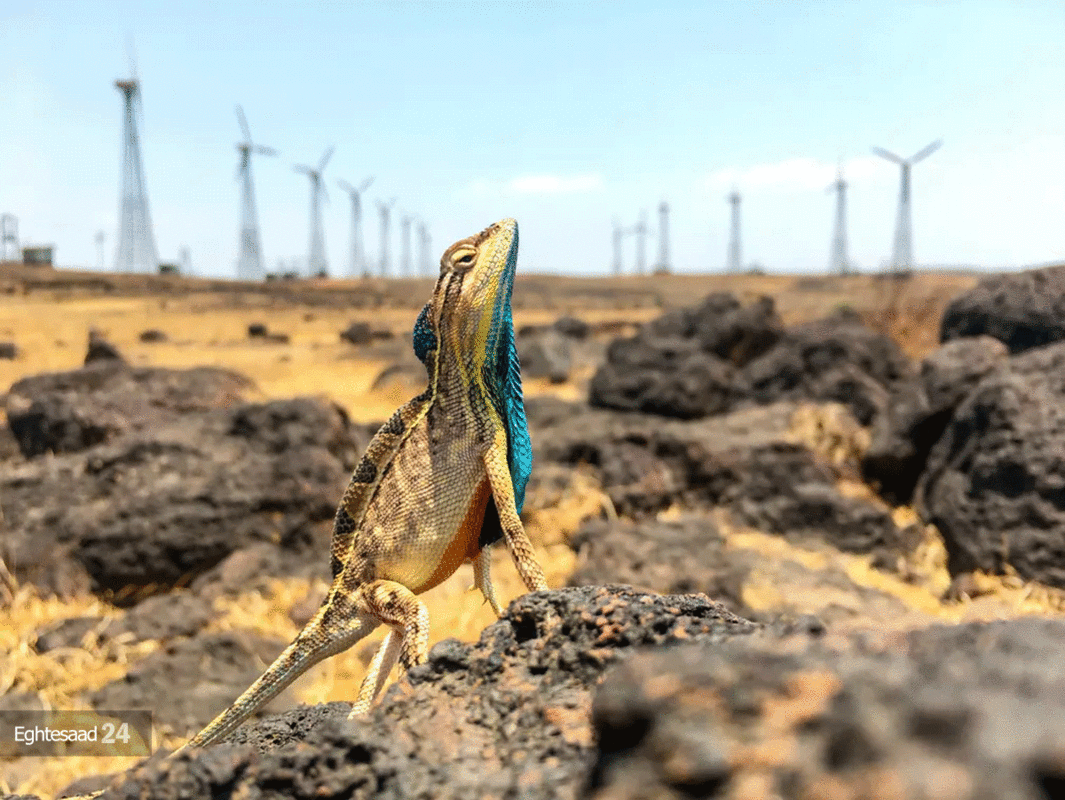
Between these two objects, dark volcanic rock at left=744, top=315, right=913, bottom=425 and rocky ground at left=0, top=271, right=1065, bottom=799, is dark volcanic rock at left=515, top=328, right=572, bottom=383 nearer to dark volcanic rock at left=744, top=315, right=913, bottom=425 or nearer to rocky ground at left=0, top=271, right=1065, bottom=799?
rocky ground at left=0, top=271, right=1065, bottom=799

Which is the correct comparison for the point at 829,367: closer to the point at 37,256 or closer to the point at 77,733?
the point at 77,733

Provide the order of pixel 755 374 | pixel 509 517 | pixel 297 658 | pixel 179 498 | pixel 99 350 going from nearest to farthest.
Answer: pixel 509 517
pixel 297 658
pixel 179 498
pixel 755 374
pixel 99 350

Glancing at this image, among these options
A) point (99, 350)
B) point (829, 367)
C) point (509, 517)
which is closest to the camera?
point (509, 517)

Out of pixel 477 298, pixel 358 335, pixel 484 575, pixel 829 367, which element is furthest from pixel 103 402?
pixel 358 335

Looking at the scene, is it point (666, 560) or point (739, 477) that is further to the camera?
point (739, 477)

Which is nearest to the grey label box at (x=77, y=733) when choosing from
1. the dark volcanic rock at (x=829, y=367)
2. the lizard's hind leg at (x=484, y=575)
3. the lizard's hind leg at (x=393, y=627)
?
the lizard's hind leg at (x=393, y=627)

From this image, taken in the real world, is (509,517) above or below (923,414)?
above

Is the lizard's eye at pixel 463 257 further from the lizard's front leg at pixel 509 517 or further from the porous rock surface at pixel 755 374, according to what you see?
the porous rock surface at pixel 755 374

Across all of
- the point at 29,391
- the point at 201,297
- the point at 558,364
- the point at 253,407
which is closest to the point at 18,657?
the point at 253,407
